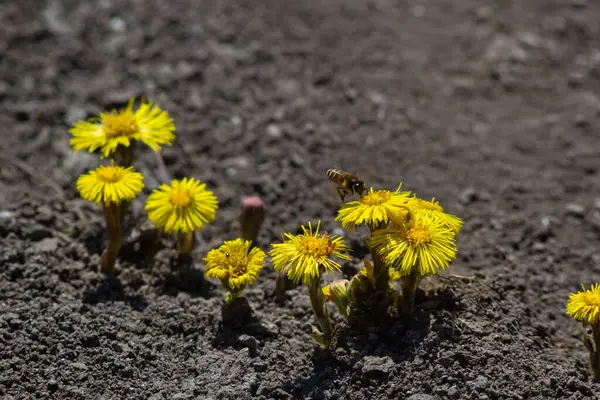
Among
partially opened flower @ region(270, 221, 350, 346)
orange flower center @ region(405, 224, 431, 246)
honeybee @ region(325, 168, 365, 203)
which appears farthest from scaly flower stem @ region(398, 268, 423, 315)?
honeybee @ region(325, 168, 365, 203)

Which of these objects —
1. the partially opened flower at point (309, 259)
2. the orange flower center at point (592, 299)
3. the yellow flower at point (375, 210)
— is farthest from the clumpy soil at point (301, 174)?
the yellow flower at point (375, 210)

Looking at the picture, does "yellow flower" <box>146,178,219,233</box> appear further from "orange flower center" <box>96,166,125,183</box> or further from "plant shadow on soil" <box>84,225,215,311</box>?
"plant shadow on soil" <box>84,225,215,311</box>

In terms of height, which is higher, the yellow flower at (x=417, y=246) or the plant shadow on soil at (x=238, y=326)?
the yellow flower at (x=417, y=246)

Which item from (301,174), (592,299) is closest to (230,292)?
(301,174)

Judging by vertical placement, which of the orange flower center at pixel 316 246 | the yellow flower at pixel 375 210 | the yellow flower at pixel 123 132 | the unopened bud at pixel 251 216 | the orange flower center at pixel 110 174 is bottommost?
the orange flower center at pixel 316 246

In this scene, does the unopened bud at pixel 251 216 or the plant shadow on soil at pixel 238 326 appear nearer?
the plant shadow on soil at pixel 238 326

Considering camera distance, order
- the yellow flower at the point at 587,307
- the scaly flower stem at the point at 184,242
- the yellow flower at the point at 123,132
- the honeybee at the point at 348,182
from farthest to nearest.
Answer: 1. the scaly flower stem at the point at 184,242
2. the yellow flower at the point at 123,132
3. the honeybee at the point at 348,182
4. the yellow flower at the point at 587,307

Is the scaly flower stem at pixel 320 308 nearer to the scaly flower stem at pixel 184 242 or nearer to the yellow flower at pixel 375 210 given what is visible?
the yellow flower at pixel 375 210
